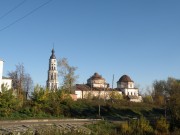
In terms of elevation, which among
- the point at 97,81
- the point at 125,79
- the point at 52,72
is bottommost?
the point at 97,81

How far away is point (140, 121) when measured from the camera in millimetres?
32375

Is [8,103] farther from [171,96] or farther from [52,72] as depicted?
[52,72]

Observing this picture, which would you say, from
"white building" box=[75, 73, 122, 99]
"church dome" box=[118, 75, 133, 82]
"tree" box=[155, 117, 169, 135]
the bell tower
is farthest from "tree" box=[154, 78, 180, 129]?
the bell tower

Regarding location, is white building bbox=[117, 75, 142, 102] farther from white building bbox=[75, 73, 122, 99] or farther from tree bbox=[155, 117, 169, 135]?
tree bbox=[155, 117, 169, 135]

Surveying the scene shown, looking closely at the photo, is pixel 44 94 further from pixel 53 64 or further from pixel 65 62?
pixel 53 64

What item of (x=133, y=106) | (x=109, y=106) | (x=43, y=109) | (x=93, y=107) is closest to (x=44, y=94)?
(x=43, y=109)

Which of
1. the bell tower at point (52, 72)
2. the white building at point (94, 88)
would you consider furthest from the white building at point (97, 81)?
the bell tower at point (52, 72)

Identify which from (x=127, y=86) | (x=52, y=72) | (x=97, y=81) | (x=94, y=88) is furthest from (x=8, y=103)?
(x=127, y=86)

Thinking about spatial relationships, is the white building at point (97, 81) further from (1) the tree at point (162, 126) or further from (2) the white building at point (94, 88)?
(1) the tree at point (162, 126)

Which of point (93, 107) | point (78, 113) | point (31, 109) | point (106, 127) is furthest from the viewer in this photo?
point (93, 107)

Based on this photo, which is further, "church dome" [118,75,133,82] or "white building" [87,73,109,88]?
"church dome" [118,75,133,82]

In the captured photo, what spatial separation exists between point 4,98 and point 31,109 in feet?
14.1

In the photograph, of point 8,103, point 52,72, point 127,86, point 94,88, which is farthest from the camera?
point 127,86

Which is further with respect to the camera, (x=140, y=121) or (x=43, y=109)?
(x=43, y=109)
